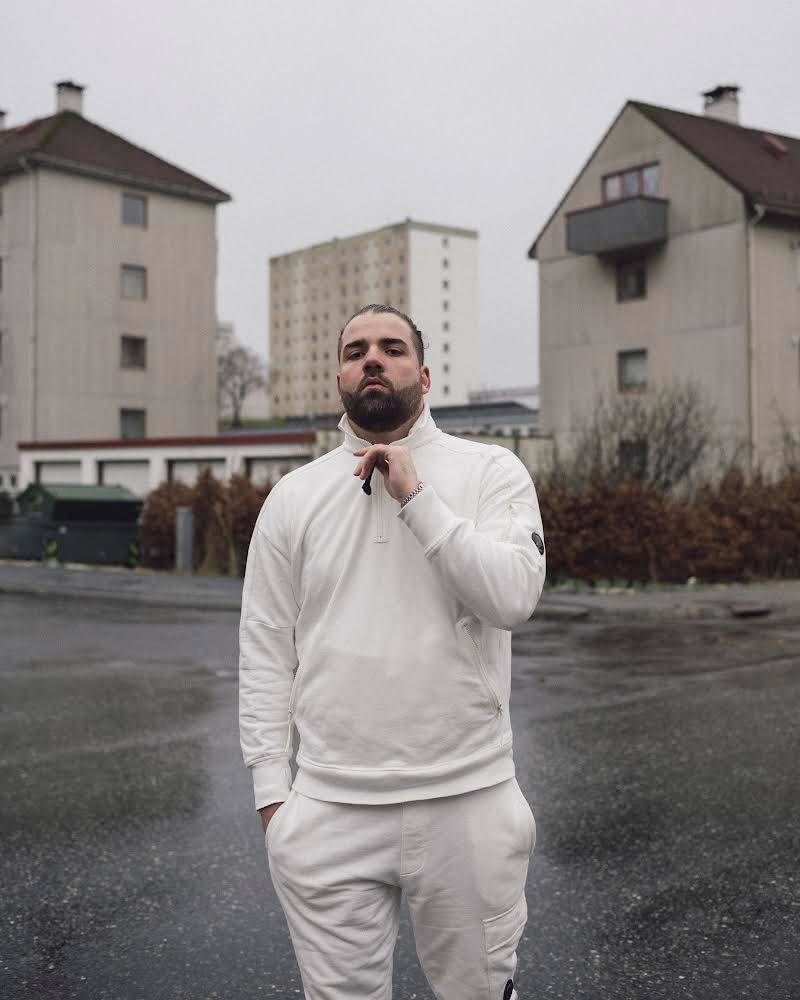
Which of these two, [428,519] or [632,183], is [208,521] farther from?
[428,519]

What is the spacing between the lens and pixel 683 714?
8.68 metres

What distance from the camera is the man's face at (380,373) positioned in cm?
270

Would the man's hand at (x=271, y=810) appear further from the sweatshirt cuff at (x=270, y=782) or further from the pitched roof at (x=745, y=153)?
the pitched roof at (x=745, y=153)

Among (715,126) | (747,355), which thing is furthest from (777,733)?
(715,126)

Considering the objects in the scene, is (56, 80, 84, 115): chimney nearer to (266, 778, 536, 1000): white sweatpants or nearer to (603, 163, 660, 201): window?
(603, 163, 660, 201): window

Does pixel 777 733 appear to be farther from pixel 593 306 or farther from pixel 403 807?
pixel 593 306

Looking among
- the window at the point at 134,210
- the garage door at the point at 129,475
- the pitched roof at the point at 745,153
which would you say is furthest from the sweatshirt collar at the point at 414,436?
the window at the point at 134,210

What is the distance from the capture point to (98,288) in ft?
143

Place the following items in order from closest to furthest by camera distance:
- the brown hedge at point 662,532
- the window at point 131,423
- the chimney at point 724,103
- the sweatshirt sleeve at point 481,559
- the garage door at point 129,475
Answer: the sweatshirt sleeve at point 481,559, the brown hedge at point 662,532, the garage door at point 129,475, the chimney at point 724,103, the window at point 131,423

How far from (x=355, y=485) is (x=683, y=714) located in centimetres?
649

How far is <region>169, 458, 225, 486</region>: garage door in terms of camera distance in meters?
27.8

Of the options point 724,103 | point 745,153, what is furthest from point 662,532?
point 724,103

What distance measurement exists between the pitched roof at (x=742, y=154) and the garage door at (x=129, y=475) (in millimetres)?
15999

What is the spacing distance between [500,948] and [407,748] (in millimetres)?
497
